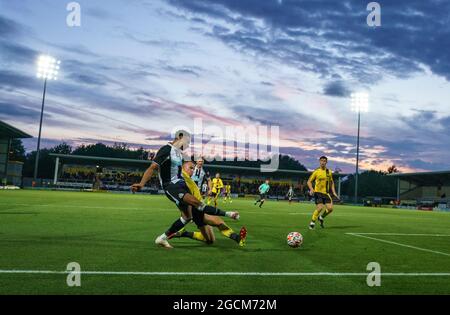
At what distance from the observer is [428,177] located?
7606cm

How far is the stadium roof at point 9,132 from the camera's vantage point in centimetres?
5964

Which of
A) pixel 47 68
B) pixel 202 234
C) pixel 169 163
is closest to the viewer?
pixel 169 163

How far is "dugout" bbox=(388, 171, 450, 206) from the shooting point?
7100 centimetres

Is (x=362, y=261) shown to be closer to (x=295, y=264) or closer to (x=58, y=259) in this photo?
(x=295, y=264)

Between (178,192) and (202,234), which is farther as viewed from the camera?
(202,234)

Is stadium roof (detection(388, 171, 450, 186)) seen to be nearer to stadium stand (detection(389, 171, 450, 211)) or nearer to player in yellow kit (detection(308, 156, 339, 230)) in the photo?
stadium stand (detection(389, 171, 450, 211))

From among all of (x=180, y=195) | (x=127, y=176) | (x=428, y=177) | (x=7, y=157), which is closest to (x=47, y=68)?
(x=7, y=157)

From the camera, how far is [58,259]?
20.7 ft

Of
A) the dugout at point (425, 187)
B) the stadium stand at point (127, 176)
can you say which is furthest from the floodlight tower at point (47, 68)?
the dugout at point (425, 187)

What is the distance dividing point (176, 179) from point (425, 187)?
82.7m

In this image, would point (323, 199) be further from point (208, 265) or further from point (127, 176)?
point (127, 176)

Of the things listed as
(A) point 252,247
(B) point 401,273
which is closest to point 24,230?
(A) point 252,247

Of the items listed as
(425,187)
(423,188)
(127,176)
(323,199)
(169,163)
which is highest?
(425,187)
